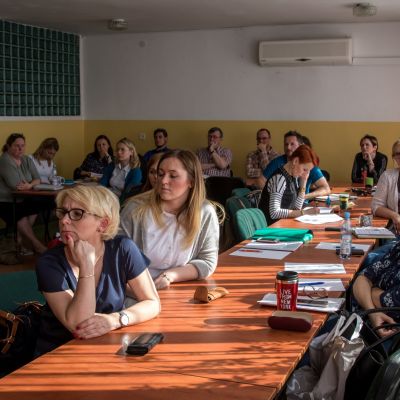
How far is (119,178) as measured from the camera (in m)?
7.27

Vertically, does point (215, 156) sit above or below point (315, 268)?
above

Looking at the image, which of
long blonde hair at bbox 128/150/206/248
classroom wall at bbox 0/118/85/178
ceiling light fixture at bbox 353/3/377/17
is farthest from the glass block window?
long blonde hair at bbox 128/150/206/248

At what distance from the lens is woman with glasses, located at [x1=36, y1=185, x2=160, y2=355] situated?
89.0 inches

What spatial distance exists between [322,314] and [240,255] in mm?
1166

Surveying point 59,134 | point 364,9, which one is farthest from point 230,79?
point 59,134

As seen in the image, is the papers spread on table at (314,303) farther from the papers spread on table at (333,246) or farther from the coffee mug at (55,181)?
the coffee mug at (55,181)

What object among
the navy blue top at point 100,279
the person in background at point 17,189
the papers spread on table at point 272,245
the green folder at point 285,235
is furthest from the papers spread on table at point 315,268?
the person in background at point 17,189

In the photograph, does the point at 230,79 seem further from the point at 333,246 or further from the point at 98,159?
the point at 333,246

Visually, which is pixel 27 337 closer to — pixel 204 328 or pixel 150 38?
pixel 204 328

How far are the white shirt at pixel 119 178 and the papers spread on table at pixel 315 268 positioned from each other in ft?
13.2

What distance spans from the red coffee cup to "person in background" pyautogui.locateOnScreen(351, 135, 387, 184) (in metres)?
5.85

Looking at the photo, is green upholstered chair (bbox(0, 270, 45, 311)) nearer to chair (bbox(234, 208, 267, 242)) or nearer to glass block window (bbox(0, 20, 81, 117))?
chair (bbox(234, 208, 267, 242))

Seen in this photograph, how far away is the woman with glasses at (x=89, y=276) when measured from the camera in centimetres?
226

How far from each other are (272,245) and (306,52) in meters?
5.60
